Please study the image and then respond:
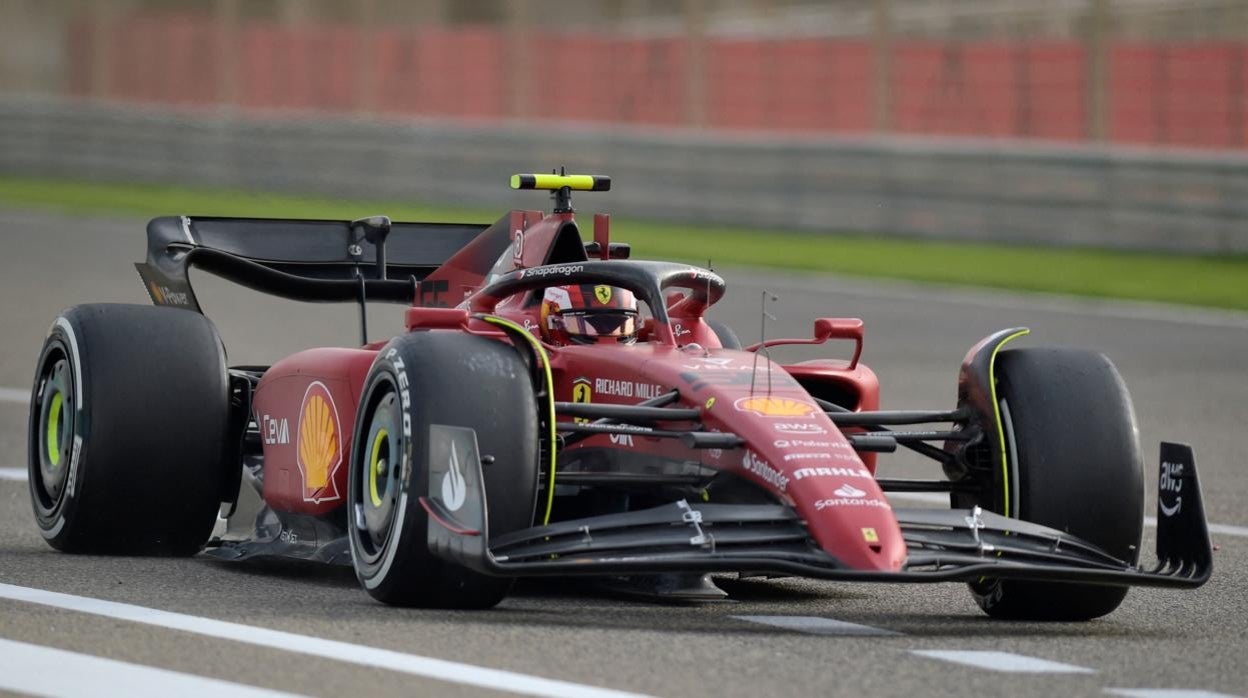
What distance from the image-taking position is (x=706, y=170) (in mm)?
27281

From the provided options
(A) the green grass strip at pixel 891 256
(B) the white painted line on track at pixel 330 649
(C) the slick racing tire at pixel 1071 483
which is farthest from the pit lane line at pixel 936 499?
(A) the green grass strip at pixel 891 256

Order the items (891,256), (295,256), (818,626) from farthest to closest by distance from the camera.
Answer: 1. (891,256)
2. (295,256)
3. (818,626)

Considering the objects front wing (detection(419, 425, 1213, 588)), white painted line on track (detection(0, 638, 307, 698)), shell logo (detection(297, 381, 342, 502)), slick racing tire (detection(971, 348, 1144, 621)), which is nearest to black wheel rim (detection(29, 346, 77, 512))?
shell logo (detection(297, 381, 342, 502))

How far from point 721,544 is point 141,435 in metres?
2.57

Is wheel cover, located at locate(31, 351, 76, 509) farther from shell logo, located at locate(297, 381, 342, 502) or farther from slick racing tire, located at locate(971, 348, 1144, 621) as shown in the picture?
slick racing tire, located at locate(971, 348, 1144, 621)

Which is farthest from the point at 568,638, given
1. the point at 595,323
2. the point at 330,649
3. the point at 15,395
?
the point at 15,395

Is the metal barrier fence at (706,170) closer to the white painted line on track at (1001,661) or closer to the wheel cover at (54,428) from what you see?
the wheel cover at (54,428)

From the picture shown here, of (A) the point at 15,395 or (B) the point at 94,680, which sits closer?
(B) the point at 94,680

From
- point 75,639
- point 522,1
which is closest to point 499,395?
point 75,639

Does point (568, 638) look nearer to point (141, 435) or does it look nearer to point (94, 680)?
point (94, 680)

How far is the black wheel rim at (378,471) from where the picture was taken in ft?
24.6

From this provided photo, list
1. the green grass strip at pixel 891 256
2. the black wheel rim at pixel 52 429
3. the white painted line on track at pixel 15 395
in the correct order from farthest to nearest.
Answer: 1. the green grass strip at pixel 891 256
2. the white painted line on track at pixel 15 395
3. the black wheel rim at pixel 52 429

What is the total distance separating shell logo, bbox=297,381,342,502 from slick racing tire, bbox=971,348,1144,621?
228 cm

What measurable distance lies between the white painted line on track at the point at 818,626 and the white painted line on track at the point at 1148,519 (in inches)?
129
